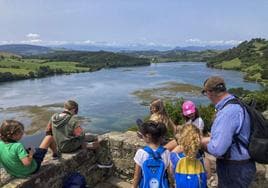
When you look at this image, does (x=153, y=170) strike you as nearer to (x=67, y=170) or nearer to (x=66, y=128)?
(x=67, y=170)

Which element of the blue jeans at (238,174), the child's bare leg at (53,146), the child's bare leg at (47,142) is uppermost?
the blue jeans at (238,174)

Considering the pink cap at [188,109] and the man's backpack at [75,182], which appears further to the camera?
the pink cap at [188,109]

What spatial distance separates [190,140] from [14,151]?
2.15 m

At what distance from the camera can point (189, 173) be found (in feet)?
13.7

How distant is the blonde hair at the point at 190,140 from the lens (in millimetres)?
4035

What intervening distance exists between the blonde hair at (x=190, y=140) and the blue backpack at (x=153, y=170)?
1.15ft

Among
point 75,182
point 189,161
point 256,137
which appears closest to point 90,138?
point 75,182

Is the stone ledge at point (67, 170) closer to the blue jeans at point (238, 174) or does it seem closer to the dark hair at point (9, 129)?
the dark hair at point (9, 129)

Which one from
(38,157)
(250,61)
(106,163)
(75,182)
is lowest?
(250,61)

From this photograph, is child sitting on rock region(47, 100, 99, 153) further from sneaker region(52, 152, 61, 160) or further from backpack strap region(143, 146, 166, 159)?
backpack strap region(143, 146, 166, 159)

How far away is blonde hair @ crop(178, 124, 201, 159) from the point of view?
13.2 ft

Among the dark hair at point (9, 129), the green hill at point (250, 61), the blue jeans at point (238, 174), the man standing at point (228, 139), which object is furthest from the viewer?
the green hill at point (250, 61)

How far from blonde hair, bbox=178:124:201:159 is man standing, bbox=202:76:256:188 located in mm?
108

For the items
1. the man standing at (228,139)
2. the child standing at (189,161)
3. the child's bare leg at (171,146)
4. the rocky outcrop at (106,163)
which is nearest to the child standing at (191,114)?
the child's bare leg at (171,146)
